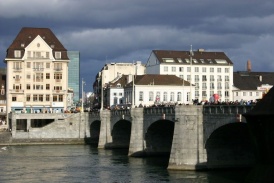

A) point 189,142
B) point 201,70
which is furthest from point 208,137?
point 201,70

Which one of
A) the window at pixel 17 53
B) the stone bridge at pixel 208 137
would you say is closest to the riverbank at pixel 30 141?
the window at pixel 17 53

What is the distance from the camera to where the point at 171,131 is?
89438mm

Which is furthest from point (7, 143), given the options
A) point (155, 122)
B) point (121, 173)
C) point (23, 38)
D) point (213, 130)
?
point (213, 130)

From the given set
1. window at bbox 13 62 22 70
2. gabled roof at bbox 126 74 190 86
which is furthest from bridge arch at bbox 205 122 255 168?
window at bbox 13 62 22 70

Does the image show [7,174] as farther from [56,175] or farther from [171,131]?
[171,131]

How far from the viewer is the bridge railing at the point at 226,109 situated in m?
58.8

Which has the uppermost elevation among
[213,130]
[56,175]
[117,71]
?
[117,71]

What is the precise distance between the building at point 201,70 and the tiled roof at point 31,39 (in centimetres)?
3049

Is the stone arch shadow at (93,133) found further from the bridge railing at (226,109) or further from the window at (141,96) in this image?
the bridge railing at (226,109)

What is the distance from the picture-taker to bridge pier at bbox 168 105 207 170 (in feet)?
220

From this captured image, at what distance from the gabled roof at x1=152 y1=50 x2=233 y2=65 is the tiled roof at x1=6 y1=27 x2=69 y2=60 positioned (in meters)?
30.5

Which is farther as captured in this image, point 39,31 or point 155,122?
point 39,31

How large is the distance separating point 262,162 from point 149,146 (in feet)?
162

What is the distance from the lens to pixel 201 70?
16662cm
